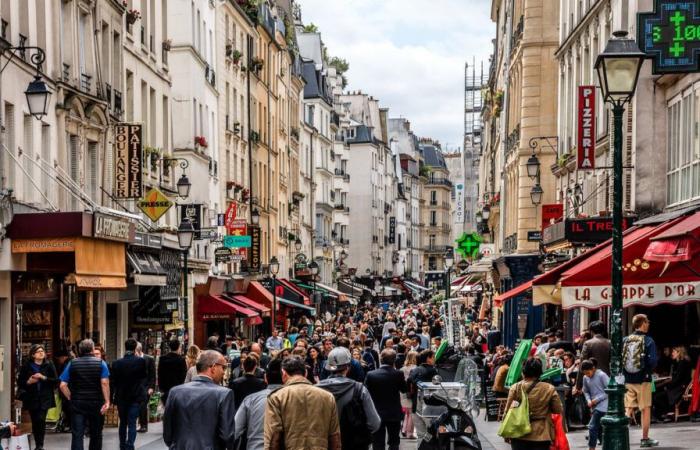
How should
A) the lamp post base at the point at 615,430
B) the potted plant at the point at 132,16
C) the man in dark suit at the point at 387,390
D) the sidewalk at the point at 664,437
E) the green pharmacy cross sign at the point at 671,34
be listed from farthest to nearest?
the potted plant at the point at 132,16
the green pharmacy cross sign at the point at 671,34
the sidewalk at the point at 664,437
the man in dark suit at the point at 387,390
the lamp post base at the point at 615,430

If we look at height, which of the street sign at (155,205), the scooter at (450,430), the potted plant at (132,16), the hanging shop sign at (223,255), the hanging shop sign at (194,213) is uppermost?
the potted plant at (132,16)

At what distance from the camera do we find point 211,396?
1129 cm

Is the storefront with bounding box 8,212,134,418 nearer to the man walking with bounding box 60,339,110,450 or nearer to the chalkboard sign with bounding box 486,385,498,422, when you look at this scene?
the man walking with bounding box 60,339,110,450

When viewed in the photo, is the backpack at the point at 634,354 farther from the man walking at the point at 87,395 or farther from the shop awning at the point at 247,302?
the shop awning at the point at 247,302

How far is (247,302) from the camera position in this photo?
164 feet

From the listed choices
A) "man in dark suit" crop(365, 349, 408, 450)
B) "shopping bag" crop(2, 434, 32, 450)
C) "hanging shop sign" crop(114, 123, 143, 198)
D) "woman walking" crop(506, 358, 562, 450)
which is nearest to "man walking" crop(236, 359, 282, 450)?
"shopping bag" crop(2, 434, 32, 450)

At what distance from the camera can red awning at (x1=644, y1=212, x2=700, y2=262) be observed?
63.0 feet

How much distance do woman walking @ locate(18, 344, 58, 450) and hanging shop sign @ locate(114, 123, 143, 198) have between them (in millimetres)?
11140

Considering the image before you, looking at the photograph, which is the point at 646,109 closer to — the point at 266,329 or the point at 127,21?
the point at 127,21

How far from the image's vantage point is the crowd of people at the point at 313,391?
419 inches

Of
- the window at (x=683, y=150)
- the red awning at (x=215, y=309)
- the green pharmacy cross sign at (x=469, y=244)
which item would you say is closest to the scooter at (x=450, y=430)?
the window at (x=683, y=150)

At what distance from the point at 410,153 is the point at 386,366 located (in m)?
140

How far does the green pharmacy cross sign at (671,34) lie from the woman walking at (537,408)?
9419 mm

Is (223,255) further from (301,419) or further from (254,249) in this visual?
(301,419)
